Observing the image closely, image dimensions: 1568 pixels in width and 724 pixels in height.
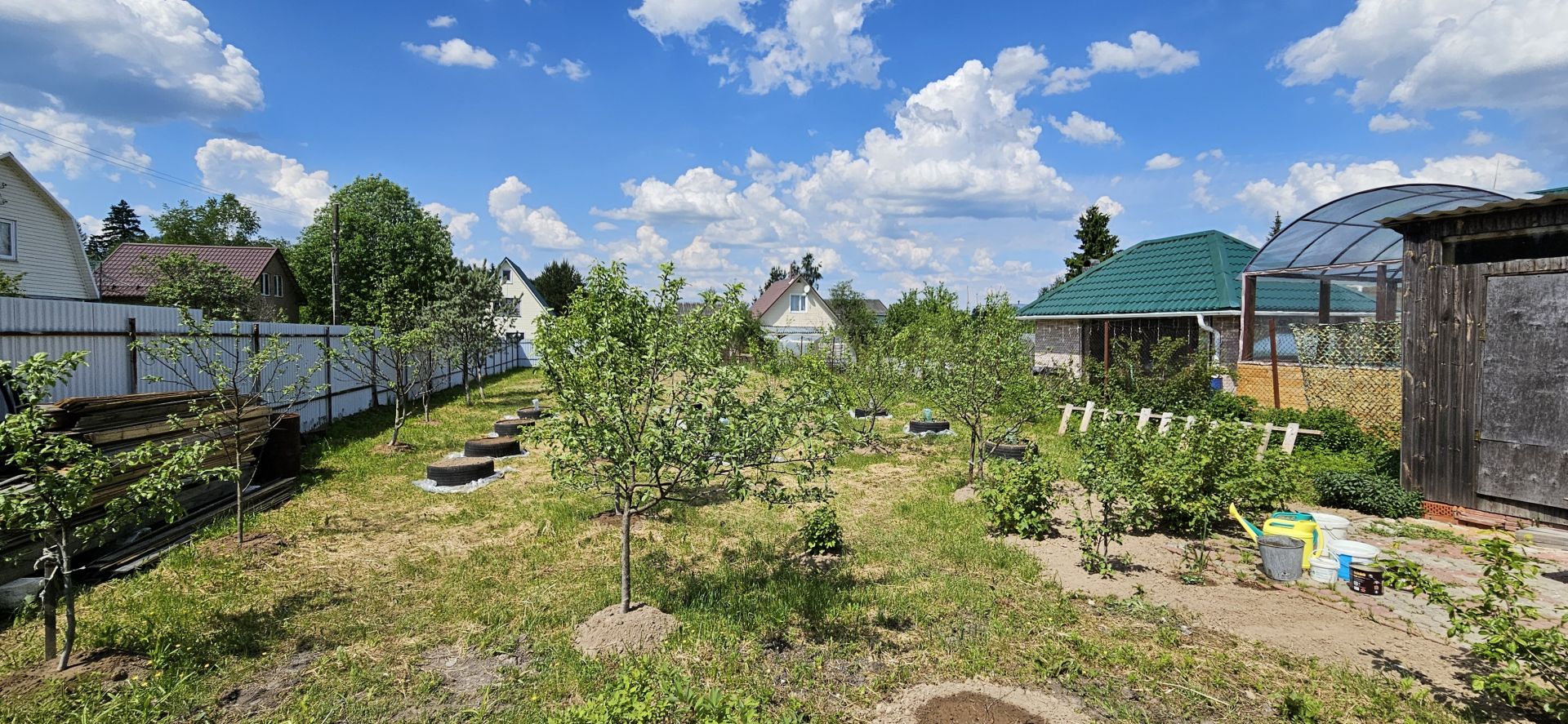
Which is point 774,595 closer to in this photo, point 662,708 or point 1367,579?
point 662,708

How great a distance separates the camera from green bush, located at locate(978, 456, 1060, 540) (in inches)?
282

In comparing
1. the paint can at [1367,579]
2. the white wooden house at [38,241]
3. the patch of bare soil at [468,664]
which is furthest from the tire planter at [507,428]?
the white wooden house at [38,241]

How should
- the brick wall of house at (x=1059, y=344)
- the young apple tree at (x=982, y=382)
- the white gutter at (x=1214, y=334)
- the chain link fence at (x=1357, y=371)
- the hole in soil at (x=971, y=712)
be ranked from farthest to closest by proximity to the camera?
the brick wall of house at (x=1059, y=344) → the white gutter at (x=1214, y=334) → the chain link fence at (x=1357, y=371) → the young apple tree at (x=982, y=382) → the hole in soil at (x=971, y=712)

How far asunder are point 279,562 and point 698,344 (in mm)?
4767

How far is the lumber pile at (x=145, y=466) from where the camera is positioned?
224 inches

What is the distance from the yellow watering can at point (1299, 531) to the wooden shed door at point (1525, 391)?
2.86m

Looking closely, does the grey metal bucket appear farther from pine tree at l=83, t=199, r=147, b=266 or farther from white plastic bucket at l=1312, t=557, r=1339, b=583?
pine tree at l=83, t=199, r=147, b=266

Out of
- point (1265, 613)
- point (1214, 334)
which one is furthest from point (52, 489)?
point (1214, 334)

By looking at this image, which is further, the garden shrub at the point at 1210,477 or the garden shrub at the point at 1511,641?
the garden shrub at the point at 1210,477

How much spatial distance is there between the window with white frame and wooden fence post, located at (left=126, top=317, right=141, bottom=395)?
1813 centimetres

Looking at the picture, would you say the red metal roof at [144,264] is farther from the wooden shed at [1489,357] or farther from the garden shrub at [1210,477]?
the wooden shed at [1489,357]

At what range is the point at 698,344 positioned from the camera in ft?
15.5

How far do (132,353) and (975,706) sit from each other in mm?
11308

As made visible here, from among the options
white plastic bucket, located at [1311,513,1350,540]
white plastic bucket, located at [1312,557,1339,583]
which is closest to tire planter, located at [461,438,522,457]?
white plastic bucket, located at [1312,557,1339,583]
